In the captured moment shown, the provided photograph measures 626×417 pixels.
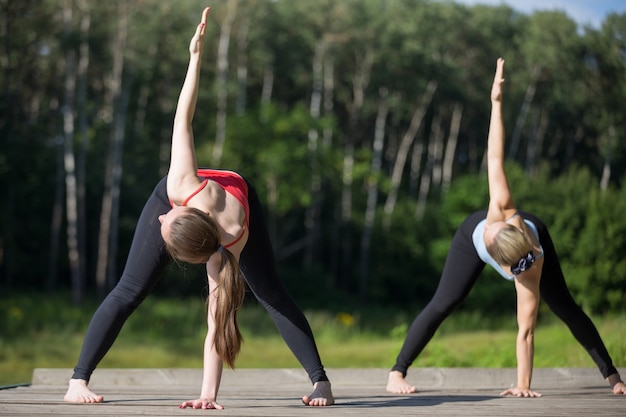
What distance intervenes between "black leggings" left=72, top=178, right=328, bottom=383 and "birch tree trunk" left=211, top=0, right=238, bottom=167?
1085 inches

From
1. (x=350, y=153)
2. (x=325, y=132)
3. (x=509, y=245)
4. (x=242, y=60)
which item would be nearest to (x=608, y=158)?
(x=350, y=153)

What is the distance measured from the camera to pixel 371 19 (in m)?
37.9

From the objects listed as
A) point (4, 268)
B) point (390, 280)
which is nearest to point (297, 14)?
point (390, 280)

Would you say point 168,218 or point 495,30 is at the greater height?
point 495,30

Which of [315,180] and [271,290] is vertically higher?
[271,290]

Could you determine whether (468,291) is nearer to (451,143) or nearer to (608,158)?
(451,143)

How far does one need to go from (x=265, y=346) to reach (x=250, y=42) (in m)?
16.7

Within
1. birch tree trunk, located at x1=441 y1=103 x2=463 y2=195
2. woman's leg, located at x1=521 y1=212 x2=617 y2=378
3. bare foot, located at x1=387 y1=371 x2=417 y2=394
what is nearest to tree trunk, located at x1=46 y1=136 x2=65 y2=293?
birch tree trunk, located at x1=441 y1=103 x2=463 y2=195

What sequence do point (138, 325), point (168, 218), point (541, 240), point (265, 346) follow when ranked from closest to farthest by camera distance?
point (168, 218), point (541, 240), point (265, 346), point (138, 325)

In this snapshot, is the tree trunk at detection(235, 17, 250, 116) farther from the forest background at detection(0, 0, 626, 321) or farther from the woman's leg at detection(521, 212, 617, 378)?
the woman's leg at detection(521, 212, 617, 378)

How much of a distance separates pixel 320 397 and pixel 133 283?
1008mm

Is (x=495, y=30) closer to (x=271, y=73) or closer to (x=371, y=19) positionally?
(x=371, y=19)

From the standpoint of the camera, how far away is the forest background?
97.0ft

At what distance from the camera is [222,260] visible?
3727 mm
